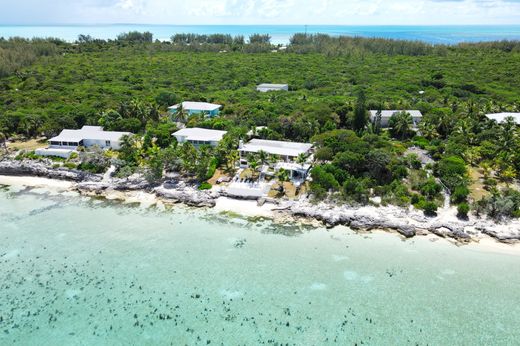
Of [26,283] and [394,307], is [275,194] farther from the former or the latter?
[26,283]

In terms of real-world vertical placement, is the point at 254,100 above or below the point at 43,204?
above

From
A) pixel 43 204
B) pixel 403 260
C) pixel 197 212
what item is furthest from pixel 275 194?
pixel 43 204

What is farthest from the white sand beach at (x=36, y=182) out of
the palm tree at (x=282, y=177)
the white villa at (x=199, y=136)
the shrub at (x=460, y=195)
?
the shrub at (x=460, y=195)

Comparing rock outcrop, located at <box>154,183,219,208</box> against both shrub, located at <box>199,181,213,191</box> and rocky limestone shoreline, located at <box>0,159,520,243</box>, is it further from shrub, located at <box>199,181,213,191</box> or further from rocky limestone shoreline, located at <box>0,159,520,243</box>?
shrub, located at <box>199,181,213,191</box>

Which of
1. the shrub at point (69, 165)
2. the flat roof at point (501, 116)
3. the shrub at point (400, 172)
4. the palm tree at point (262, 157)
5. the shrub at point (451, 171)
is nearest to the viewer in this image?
the shrub at point (451, 171)

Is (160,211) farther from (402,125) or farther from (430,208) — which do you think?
(402,125)

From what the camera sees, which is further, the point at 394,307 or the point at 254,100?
the point at 254,100

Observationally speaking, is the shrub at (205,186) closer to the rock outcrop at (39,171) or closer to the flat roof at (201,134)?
the flat roof at (201,134)
